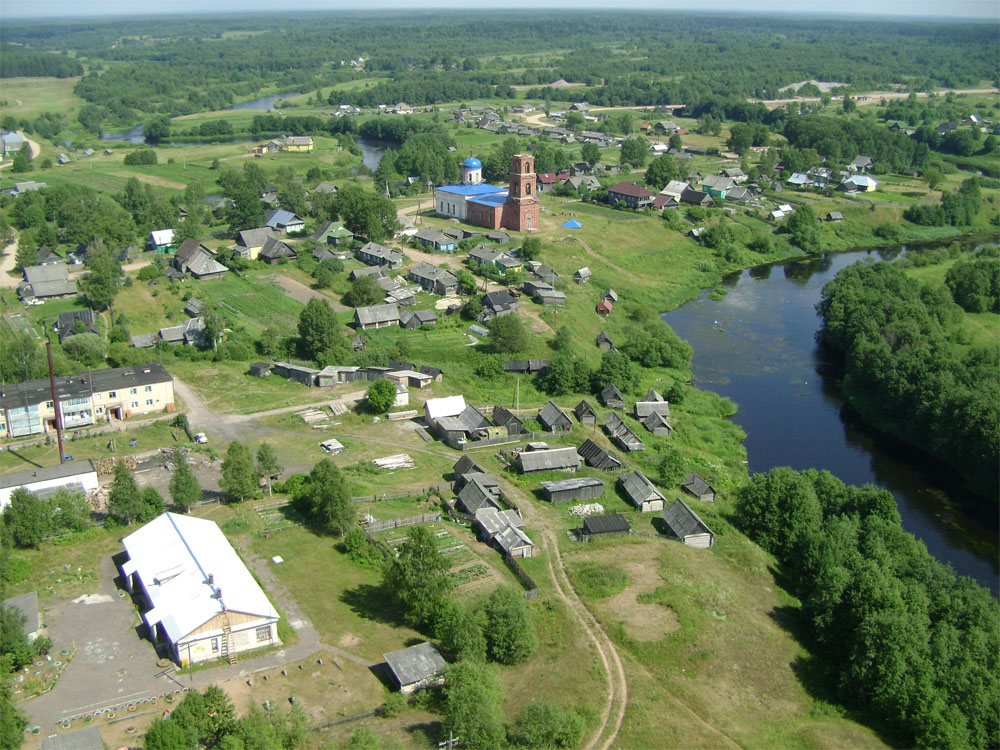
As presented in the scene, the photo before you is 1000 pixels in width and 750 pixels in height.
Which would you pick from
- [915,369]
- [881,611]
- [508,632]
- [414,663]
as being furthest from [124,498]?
[915,369]

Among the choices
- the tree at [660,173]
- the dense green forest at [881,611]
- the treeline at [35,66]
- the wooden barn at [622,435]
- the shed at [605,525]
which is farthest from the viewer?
the treeline at [35,66]

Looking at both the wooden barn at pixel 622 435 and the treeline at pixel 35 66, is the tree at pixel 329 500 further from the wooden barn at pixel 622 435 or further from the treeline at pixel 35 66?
the treeline at pixel 35 66

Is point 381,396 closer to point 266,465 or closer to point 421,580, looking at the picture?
point 266,465

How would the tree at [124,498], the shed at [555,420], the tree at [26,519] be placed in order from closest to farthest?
1. the tree at [26,519]
2. the tree at [124,498]
3. the shed at [555,420]

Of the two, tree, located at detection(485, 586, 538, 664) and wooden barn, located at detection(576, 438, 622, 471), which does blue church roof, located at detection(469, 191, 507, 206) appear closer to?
wooden barn, located at detection(576, 438, 622, 471)

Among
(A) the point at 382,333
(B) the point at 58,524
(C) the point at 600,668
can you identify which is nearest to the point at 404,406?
(A) the point at 382,333

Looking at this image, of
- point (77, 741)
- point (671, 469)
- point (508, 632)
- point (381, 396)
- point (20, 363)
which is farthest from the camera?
point (20, 363)

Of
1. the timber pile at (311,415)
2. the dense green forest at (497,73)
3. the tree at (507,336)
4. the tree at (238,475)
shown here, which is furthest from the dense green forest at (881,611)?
the dense green forest at (497,73)
